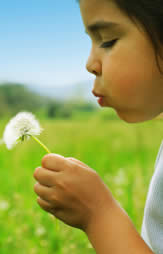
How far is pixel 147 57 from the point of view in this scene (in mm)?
776

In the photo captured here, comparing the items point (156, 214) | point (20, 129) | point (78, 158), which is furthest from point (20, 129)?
point (78, 158)

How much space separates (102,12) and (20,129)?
0.30 meters

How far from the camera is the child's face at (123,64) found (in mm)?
777

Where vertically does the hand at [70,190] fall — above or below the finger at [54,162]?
below

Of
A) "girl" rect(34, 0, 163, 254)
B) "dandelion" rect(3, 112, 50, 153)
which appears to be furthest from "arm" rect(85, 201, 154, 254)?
"dandelion" rect(3, 112, 50, 153)

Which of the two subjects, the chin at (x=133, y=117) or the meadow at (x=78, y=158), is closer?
the chin at (x=133, y=117)

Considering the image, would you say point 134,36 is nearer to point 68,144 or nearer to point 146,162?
point 146,162

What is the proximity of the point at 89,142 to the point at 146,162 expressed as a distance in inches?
27.7

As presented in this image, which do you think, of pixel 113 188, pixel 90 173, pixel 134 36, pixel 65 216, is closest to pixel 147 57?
pixel 134 36

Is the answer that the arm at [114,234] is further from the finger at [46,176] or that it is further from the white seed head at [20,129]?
the white seed head at [20,129]

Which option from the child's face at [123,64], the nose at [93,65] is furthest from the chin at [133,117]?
the nose at [93,65]

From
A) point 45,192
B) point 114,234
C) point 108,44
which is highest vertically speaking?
point 108,44

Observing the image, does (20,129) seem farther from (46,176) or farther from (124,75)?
(124,75)

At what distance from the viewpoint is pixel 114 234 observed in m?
0.77
